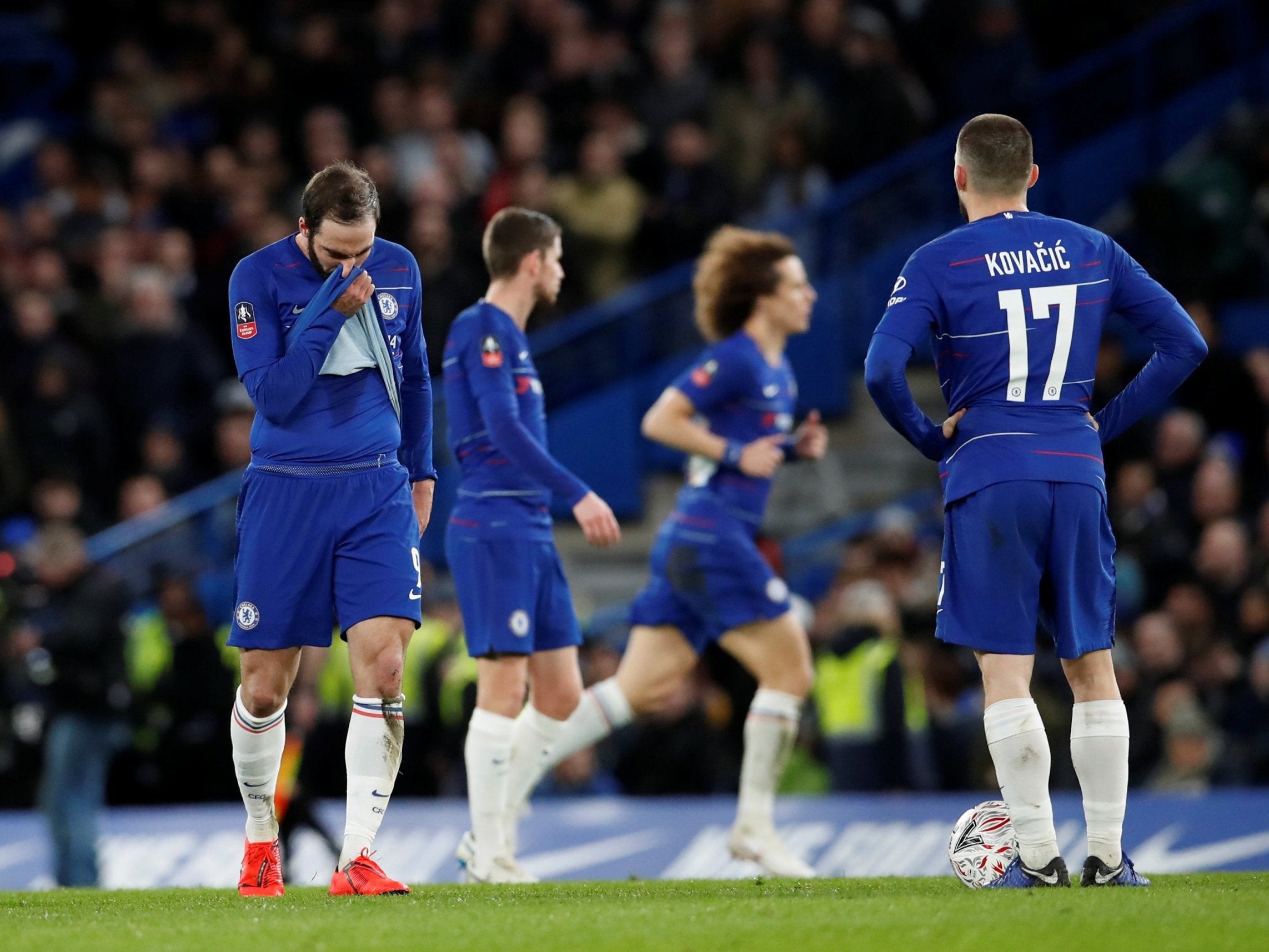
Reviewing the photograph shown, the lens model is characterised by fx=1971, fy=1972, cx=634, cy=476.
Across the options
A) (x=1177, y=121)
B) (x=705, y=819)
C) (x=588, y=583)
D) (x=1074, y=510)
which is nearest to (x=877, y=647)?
(x=705, y=819)

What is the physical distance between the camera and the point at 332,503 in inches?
266

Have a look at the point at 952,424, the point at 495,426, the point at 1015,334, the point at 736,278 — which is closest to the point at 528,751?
the point at 495,426

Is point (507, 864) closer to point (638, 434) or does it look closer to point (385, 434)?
point (385, 434)

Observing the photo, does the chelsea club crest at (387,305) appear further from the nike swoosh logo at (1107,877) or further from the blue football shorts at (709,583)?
the nike swoosh logo at (1107,877)

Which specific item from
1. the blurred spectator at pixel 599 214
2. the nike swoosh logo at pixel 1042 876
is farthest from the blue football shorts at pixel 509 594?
the blurred spectator at pixel 599 214

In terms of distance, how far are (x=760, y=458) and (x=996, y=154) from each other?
2.55 meters

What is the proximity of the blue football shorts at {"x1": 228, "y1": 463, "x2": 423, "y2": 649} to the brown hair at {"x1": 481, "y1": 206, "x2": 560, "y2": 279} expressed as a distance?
177cm

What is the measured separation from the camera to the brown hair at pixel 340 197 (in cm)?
666

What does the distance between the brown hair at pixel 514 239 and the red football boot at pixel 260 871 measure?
8.60 ft

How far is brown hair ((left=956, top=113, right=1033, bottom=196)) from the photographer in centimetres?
658

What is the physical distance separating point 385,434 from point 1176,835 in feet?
17.9

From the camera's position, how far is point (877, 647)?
11961 mm

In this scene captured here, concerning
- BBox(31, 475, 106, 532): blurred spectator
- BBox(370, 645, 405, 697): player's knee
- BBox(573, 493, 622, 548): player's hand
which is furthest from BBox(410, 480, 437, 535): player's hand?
BBox(31, 475, 106, 532): blurred spectator

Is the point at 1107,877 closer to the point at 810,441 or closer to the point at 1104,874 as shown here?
the point at 1104,874
